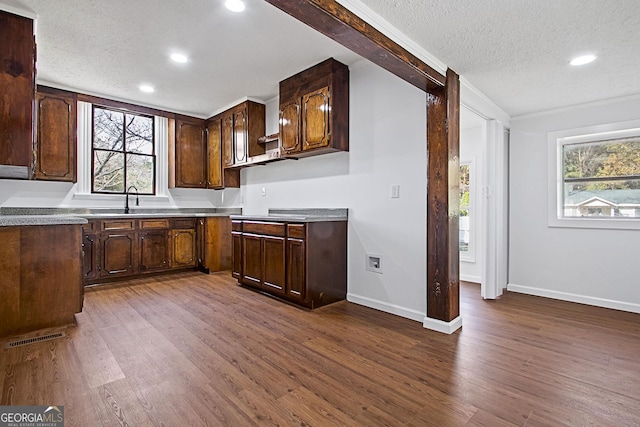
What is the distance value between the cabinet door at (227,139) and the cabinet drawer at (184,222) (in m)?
1.03

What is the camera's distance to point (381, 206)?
3.25 meters

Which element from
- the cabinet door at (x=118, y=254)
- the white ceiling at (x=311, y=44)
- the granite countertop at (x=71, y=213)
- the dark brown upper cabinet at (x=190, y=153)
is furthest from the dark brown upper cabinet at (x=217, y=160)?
the cabinet door at (x=118, y=254)

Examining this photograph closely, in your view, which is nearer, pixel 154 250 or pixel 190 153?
pixel 154 250

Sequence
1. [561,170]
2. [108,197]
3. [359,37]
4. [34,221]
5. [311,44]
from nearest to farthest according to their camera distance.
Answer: [359,37], [34,221], [311,44], [561,170], [108,197]

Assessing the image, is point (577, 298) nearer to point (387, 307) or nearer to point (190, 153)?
point (387, 307)

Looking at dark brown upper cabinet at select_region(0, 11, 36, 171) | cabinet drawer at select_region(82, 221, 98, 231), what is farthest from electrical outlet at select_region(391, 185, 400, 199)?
cabinet drawer at select_region(82, 221, 98, 231)

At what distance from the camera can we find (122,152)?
4934 millimetres

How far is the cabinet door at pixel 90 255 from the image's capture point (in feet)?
13.5

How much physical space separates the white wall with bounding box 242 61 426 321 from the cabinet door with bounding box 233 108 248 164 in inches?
55.2

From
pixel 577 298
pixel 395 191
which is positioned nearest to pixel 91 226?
pixel 395 191

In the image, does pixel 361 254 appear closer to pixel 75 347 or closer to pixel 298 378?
pixel 298 378

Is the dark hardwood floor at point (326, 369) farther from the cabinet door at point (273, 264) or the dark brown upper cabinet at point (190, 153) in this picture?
the dark brown upper cabinet at point (190, 153)

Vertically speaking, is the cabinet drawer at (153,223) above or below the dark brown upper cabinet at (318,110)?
below

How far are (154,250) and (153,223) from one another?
39cm
